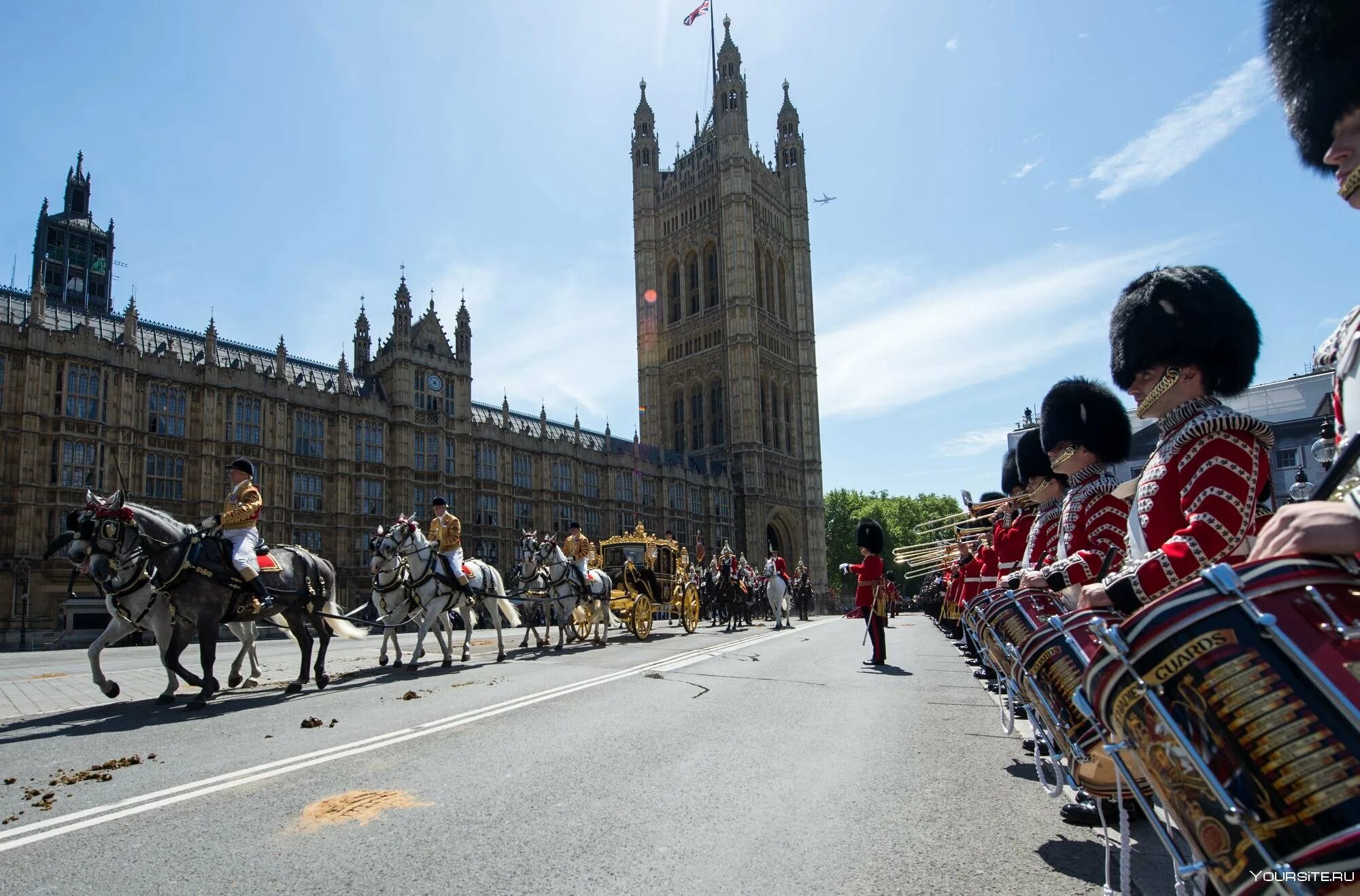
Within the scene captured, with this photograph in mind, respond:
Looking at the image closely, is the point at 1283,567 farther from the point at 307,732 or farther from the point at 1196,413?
the point at 307,732

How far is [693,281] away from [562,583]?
66934 millimetres

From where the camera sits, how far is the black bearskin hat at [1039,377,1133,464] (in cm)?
517

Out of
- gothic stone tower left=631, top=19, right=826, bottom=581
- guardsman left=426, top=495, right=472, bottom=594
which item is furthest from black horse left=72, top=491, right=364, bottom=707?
gothic stone tower left=631, top=19, right=826, bottom=581

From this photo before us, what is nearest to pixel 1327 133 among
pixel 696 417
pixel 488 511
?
pixel 488 511

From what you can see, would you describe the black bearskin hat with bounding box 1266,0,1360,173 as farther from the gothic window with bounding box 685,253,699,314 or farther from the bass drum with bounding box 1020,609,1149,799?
the gothic window with bounding box 685,253,699,314

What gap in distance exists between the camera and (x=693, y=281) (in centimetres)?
8106

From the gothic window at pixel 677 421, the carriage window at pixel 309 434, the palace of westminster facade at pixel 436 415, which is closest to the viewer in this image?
the palace of westminster facade at pixel 436 415

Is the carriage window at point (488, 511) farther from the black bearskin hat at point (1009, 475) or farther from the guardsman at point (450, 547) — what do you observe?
the black bearskin hat at point (1009, 475)

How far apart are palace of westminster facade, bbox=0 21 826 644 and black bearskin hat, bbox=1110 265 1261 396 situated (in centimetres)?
3369

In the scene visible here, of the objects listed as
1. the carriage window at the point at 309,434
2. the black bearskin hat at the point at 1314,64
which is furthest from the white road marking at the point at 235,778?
the carriage window at the point at 309,434

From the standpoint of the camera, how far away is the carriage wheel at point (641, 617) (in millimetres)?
20219

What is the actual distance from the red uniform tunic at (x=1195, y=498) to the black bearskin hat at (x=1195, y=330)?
0.27 meters

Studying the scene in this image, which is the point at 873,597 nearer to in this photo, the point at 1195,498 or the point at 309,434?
the point at 1195,498

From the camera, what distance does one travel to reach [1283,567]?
1718mm
